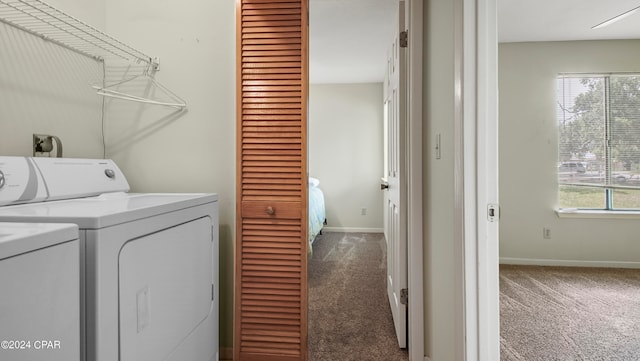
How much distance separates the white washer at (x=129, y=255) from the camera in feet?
2.71

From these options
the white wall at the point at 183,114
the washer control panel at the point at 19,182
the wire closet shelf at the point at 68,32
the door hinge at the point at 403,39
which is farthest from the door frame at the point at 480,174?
the washer control panel at the point at 19,182

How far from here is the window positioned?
138 inches

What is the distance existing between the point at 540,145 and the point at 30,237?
4134 millimetres

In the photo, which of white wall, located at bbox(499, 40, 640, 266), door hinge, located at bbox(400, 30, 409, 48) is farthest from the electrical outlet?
white wall, located at bbox(499, 40, 640, 266)

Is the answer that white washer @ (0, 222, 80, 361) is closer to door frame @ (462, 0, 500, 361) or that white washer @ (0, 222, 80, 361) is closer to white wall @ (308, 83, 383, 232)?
door frame @ (462, 0, 500, 361)

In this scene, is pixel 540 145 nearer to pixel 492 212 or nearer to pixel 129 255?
pixel 492 212

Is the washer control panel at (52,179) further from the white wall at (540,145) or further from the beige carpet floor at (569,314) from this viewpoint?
the white wall at (540,145)

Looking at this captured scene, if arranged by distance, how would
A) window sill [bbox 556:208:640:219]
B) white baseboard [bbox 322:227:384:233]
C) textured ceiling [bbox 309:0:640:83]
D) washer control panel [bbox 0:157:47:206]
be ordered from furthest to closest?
white baseboard [bbox 322:227:384:233], window sill [bbox 556:208:640:219], textured ceiling [bbox 309:0:640:83], washer control panel [bbox 0:157:47:206]

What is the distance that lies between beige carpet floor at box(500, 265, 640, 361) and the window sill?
1.79 feet

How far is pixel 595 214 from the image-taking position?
11.6ft

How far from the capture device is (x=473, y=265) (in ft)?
3.96

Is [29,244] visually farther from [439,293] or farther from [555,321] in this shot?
[555,321]

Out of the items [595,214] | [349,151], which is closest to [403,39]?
[595,214]

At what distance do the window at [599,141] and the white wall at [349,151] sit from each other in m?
2.53
